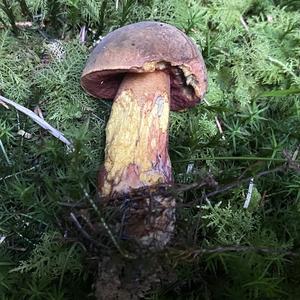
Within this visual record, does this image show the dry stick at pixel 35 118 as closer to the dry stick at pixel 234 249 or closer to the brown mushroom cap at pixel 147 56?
the brown mushroom cap at pixel 147 56

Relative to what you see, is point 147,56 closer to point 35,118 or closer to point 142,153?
point 142,153

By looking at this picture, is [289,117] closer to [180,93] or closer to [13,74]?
[180,93]

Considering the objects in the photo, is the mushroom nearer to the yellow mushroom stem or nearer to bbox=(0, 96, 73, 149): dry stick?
the yellow mushroom stem

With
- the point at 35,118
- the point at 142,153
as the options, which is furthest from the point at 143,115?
the point at 35,118

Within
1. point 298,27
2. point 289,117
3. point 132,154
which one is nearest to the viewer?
point 132,154

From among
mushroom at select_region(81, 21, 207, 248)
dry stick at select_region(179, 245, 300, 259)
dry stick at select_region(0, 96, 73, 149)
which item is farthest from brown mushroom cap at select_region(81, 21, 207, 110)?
dry stick at select_region(179, 245, 300, 259)

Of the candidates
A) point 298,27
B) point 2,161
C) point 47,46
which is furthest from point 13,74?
point 298,27
